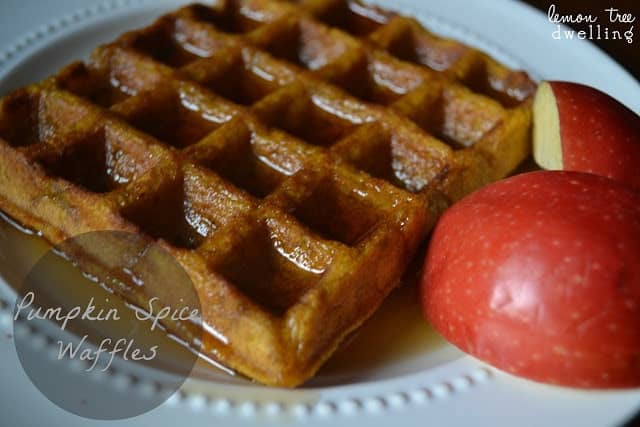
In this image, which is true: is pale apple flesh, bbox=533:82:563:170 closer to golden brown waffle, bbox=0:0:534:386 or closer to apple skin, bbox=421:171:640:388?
golden brown waffle, bbox=0:0:534:386

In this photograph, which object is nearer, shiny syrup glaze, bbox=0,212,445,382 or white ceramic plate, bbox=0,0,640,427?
white ceramic plate, bbox=0,0,640,427

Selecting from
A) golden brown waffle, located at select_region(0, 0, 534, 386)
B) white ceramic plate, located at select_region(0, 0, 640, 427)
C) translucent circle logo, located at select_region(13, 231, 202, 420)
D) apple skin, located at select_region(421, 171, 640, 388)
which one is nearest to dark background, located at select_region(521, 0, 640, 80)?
golden brown waffle, located at select_region(0, 0, 534, 386)

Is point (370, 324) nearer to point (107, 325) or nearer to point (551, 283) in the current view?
point (551, 283)

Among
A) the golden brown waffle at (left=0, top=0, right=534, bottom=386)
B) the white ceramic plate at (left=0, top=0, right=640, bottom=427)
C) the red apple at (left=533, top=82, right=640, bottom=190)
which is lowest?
the white ceramic plate at (left=0, top=0, right=640, bottom=427)

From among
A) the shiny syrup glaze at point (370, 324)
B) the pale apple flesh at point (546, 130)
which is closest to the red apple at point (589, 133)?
the pale apple flesh at point (546, 130)

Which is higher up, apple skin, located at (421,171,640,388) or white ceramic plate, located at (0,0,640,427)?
apple skin, located at (421,171,640,388)

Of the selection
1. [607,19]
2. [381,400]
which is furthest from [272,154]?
[607,19]

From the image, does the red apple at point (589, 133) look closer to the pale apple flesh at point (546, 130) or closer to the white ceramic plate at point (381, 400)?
the pale apple flesh at point (546, 130)

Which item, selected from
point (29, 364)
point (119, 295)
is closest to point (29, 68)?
point (119, 295)
